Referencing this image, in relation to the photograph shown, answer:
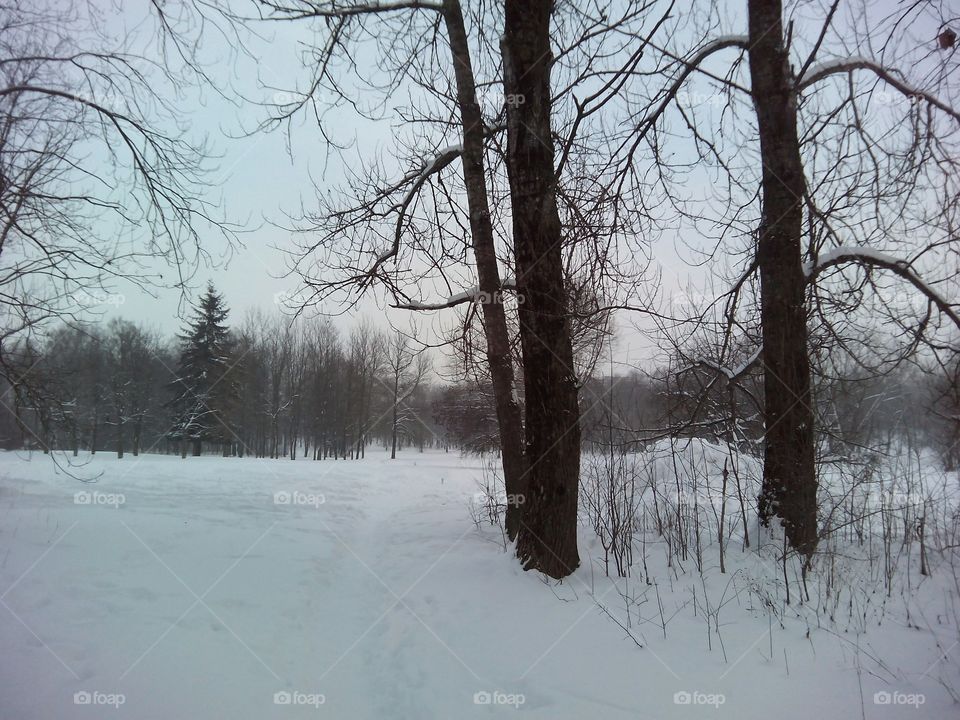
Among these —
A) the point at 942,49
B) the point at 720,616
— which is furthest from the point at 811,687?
the point at 942,49

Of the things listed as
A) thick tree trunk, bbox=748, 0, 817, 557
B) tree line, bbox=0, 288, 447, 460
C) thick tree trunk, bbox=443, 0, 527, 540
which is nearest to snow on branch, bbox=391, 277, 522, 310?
thick tree trunk, bbox=443, 0, 527, 540

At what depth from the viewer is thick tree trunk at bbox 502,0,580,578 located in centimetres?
455

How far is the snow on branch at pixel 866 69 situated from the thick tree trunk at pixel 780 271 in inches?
8.3

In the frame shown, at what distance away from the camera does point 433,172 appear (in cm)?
684

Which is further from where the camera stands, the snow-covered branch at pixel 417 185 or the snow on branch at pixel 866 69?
the snow-covered branch at pixel 417 185

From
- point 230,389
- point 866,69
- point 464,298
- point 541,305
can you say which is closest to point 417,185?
point 464,298

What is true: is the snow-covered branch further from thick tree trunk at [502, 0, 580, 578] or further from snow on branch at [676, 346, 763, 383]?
snow on branch at [676, 346, 763, 383]

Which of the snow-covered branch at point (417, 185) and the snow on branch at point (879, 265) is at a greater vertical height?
the snow-covered branch at point (417, 185)

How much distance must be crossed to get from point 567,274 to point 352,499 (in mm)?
8919

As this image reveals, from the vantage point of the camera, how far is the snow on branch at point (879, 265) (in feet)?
15.6

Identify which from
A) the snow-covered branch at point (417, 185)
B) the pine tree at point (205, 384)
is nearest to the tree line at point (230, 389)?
the pine tree at point (205, 384)

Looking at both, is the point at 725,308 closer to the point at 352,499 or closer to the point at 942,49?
the point at 942,49

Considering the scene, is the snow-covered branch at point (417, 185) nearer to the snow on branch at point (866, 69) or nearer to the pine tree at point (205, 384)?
the snow on branch at point (866, 69)

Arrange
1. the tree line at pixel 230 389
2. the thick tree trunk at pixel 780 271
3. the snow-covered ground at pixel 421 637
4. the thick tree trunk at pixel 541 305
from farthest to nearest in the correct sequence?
the tree line at pixel 230 389, the thick tree trunk at pixel 780 271, the thick tree trunk at pixel 541 305, the snow-covered ground at pixel 421 637
